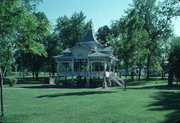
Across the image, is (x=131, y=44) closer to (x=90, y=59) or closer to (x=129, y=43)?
(x=129, y=43)

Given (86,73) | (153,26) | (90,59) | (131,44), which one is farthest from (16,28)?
(153,26)

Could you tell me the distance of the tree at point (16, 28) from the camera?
10.1 meters

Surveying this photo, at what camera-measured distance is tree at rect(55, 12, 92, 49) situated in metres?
65.3

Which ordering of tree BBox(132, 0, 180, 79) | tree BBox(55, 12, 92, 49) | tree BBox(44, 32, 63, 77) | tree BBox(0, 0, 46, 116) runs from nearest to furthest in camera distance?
tree BBox(0, 0, 46, 116), tree BBox(132, 0, 180, 79), tree BBox(44, 32, 63, 77), tree BBox(55, 12, 92, 49)

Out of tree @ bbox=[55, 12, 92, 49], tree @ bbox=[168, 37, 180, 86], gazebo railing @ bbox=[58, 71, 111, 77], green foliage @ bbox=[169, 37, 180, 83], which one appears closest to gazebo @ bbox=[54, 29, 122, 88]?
gazebo railing @ bbox=[58, 71, 111, 77]

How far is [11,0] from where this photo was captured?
977 centimetres

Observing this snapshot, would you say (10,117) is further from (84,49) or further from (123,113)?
(84,49)

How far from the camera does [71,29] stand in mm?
65875

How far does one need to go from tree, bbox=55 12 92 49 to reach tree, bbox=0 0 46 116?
5313 centimetres

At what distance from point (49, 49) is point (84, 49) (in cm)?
2634

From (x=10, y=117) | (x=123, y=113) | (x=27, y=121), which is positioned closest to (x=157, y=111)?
(x=123, y=113)

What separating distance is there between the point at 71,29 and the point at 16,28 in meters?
55.7

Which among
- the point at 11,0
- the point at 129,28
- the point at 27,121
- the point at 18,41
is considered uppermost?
the point at 129,28

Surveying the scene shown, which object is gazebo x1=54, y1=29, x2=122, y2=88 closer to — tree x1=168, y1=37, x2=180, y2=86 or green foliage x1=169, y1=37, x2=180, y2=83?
tree x1=168, y1=37, x2=180, y2=86
